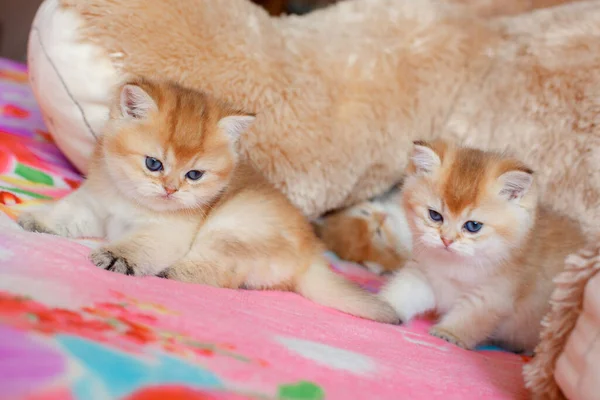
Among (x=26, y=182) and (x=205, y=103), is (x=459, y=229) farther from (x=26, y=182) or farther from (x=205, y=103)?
(x=26, y=182)

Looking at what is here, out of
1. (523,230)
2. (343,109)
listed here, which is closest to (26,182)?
(343,109)

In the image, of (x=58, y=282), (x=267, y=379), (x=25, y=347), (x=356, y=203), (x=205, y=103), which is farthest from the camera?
(x=356, y=203)

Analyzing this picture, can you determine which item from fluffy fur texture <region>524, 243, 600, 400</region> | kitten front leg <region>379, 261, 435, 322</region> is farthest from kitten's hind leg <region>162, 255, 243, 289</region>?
fluffy fur texture <region>524, 243, 600, 400</region>

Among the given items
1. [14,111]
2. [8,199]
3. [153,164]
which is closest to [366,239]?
[153,164]

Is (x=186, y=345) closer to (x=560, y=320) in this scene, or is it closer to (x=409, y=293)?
(x=560, y=320)

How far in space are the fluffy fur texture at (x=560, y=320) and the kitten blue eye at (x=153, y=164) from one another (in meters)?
0.78

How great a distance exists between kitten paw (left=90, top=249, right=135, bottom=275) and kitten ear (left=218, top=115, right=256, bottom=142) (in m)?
0.37

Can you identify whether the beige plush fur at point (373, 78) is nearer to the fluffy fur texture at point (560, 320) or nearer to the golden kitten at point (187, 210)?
the golden kitten at point (187, 210)

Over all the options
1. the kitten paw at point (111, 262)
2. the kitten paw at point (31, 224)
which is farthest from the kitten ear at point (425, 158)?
the kitten paw at point (31, 224)

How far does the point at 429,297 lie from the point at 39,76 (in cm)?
109

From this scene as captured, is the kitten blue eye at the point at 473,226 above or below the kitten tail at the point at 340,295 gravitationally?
above

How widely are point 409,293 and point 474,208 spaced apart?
0.25m

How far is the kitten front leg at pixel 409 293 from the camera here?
1.36 meters

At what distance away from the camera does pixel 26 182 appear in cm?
148
